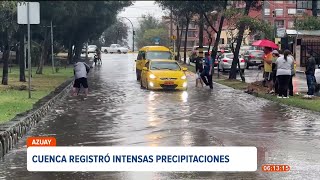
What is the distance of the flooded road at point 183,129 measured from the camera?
9.09 m

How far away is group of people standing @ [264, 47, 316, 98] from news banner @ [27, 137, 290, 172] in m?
13.3

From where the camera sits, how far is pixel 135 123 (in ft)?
48.6

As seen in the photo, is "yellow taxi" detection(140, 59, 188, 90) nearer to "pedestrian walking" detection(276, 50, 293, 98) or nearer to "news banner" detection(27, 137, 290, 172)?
"pedestrian walking" detection(276, 50, 293, 98)

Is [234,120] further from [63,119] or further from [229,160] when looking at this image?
[229,160]

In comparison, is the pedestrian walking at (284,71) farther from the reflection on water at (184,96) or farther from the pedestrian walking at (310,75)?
the reflection on water at (184,96)

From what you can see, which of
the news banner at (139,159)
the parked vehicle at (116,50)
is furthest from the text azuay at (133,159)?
the parked vehicle at (116,50)

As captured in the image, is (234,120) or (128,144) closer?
(128,144)

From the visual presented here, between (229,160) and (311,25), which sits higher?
(311,25)

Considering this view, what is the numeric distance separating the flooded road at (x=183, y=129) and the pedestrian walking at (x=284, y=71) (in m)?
0.99

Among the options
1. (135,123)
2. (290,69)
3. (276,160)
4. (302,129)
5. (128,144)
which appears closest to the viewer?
(276,160)

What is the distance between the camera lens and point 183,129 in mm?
13711

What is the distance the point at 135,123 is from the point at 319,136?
4.36 m

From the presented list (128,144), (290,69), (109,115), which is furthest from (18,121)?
(290,69)
